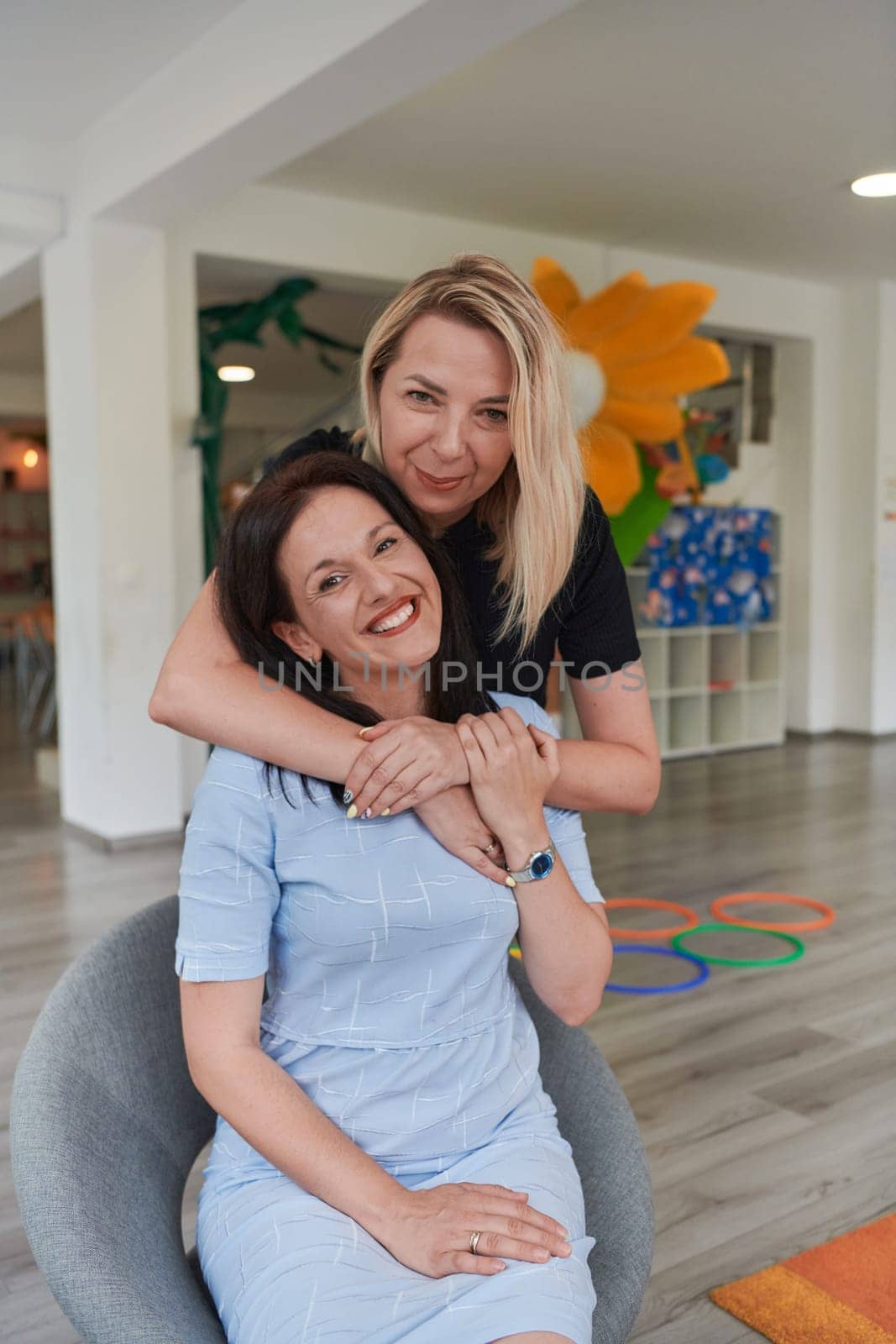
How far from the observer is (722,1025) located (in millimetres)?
3129

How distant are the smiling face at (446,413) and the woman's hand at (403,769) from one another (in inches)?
13.9

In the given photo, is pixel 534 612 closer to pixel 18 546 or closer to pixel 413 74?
pixel 413 74

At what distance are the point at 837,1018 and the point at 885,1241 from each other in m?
1.11

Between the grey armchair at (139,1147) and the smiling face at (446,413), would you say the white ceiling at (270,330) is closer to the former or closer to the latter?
the smiling face at (446,413)

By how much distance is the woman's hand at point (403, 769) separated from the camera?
4.01 ft

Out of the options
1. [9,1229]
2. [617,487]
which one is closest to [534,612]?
[9,1229]

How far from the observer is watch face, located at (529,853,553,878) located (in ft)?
4.29

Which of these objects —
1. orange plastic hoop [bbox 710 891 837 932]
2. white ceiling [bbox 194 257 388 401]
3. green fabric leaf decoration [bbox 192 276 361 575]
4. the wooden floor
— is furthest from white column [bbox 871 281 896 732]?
orange plastic hoop [bbox 710 891 837 932]

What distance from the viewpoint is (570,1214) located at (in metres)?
1.22

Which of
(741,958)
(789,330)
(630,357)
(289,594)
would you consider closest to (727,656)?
(789,330)

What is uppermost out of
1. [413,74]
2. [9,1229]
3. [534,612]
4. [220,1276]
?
[413,74]

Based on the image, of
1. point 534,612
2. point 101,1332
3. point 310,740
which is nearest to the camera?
point 101,1332

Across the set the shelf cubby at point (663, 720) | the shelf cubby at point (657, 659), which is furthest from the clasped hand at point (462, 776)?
the shelf cubby at point (663, 720)

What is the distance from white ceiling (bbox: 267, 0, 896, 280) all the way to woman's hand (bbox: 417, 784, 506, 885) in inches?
125
